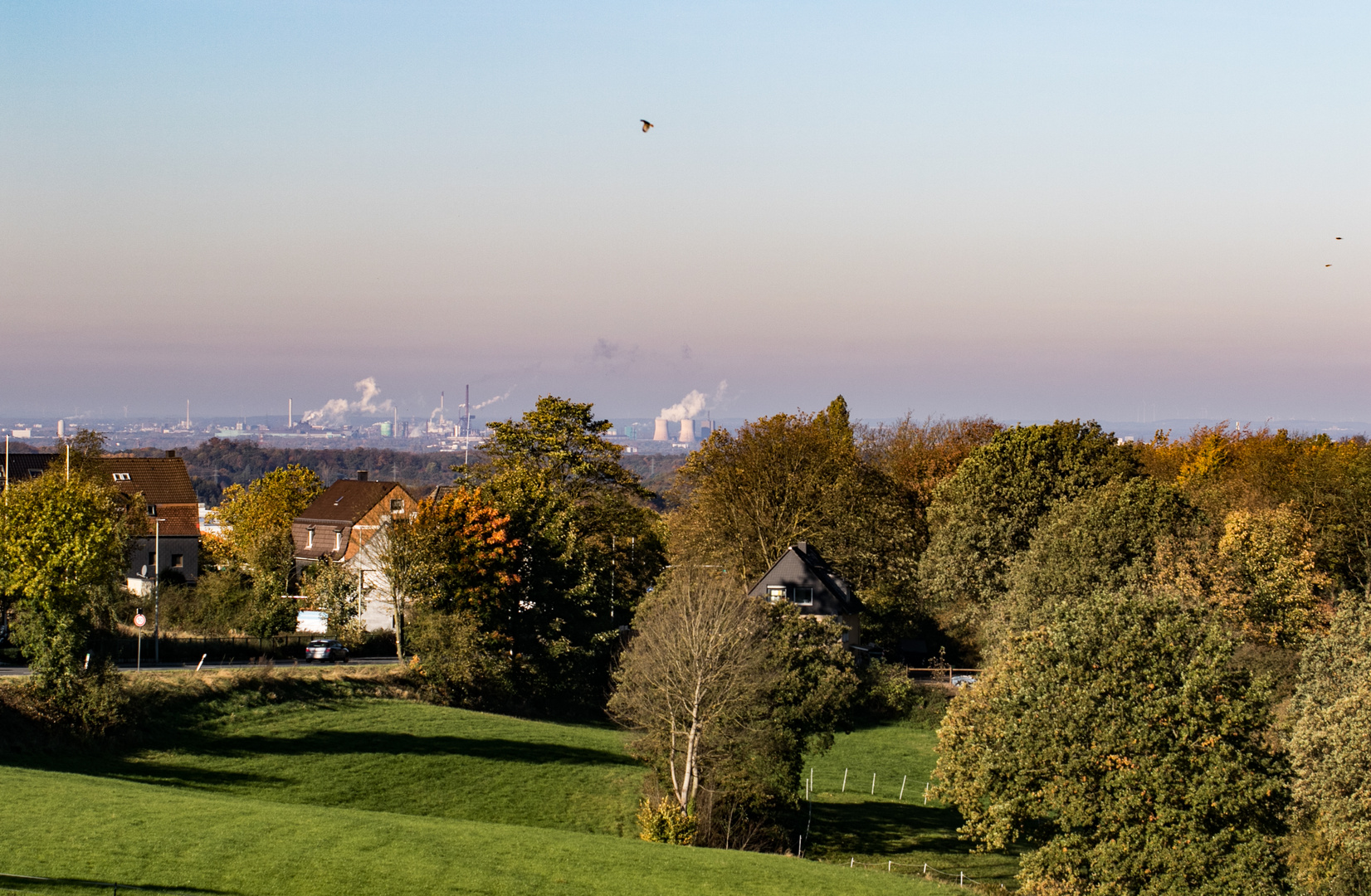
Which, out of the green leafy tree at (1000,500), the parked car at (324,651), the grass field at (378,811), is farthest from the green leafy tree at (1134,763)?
the parked car at (324,651)

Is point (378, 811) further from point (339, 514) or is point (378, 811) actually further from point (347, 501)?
point (347, 501)

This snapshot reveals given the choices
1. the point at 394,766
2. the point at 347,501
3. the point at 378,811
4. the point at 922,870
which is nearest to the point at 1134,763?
the point at 922,870

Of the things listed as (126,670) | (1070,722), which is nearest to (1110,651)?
(1070,722)

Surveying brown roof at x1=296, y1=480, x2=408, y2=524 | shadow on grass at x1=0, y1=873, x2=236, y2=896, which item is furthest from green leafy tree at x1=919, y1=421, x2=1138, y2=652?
shadow on grass at x1=0, y1=873, x2=236, y2=896

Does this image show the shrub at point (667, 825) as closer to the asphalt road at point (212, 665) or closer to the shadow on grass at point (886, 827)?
the shadow on grass at point (886, 827)

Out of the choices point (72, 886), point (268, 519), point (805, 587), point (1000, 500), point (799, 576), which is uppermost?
point (1000, 500)

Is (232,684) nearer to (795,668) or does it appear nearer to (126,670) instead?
Result: (126,670)
